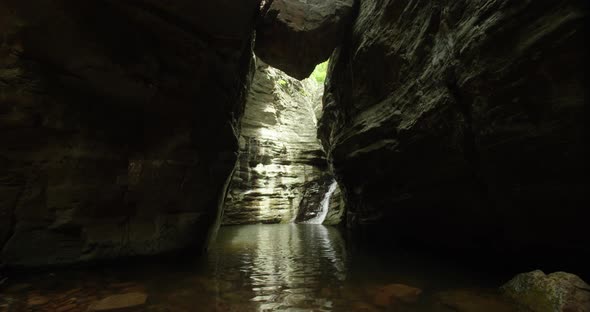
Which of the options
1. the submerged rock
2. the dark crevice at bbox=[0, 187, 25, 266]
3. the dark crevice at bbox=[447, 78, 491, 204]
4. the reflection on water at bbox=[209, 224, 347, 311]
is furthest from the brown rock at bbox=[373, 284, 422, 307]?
the dark crevice at bbox=[0, 187, 25, 266]

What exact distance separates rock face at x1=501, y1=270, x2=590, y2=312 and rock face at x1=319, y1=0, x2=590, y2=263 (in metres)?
1.08

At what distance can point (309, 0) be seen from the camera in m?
7.92

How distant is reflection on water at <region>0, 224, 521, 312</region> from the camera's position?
3074 mm

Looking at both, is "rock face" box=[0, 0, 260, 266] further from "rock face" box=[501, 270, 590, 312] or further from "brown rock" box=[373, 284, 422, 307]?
"rock face" box=[501, 270, 590, 312]

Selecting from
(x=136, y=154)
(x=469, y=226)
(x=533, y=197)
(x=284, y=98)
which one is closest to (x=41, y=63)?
(x=136, y=154)

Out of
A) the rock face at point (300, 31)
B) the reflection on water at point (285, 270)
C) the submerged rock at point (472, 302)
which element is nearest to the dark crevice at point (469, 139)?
the submerged rock at point (472, 302)

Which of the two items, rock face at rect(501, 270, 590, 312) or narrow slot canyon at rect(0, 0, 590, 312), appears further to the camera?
narrow slot canyon at rect(0, 0, 590, 312)

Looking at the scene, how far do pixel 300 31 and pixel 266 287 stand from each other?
6.22 metres

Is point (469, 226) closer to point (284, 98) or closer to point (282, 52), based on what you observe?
point (282, 52)

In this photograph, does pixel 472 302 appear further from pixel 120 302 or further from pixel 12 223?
pixel 12 223

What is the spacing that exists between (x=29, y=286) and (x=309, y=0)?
27.0ft

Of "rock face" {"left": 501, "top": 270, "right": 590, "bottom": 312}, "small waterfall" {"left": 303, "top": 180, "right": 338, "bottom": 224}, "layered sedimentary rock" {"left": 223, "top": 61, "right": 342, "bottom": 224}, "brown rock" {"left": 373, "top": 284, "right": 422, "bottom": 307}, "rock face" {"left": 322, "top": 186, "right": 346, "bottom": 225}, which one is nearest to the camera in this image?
"rock face" {"left": 501, "top": 270, "right": 590, "bottom": 312}

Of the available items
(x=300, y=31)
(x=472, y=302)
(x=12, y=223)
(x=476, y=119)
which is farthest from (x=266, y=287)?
(x=300, y=31)

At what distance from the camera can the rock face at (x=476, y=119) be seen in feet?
10.9
